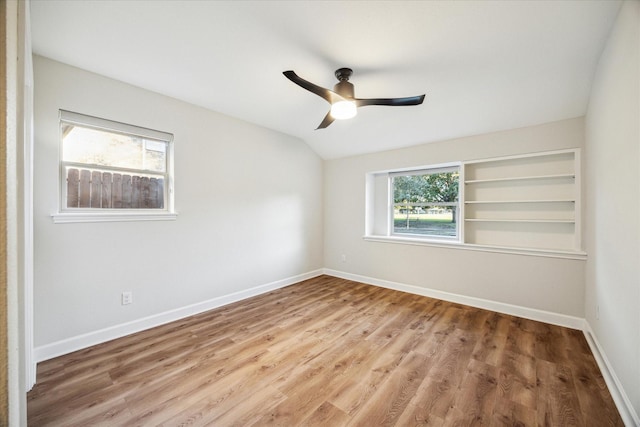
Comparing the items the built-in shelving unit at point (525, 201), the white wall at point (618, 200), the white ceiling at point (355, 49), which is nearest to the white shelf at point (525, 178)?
the built-in shelving unit at point (525, 201)

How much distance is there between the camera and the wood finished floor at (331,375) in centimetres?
158

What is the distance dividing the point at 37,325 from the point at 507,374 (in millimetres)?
3767

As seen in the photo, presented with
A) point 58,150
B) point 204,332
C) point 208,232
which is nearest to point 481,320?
point 204,332

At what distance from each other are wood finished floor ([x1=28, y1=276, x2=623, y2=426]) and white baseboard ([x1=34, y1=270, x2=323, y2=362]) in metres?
0.09

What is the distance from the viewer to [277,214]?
4.04 m

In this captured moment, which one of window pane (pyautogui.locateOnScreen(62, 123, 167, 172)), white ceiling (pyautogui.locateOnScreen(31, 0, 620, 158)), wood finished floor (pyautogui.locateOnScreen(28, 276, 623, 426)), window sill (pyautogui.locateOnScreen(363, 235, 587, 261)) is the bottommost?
wood finished floor (pyautogui.locateOnScreen(28, 276, 623, 426))

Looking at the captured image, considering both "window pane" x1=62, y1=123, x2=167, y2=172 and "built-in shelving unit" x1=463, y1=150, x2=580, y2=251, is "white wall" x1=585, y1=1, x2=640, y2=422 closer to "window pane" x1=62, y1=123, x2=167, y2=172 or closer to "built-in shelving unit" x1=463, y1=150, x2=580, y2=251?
"built-in shelving unit" x1=463, y1=150, x2=580, y2=251

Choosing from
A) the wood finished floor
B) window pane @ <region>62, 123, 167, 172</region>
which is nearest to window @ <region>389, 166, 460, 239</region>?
the wood finished floor

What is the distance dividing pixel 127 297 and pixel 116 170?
1.28 m

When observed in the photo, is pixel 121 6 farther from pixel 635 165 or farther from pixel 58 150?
pixel 635 165

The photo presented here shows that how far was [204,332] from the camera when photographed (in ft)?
8.60

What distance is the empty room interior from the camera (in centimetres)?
162

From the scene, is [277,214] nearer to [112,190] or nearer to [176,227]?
[176,227]

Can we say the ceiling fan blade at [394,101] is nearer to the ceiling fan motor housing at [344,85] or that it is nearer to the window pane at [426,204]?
the ceiling fan motor housing at [344,85]
